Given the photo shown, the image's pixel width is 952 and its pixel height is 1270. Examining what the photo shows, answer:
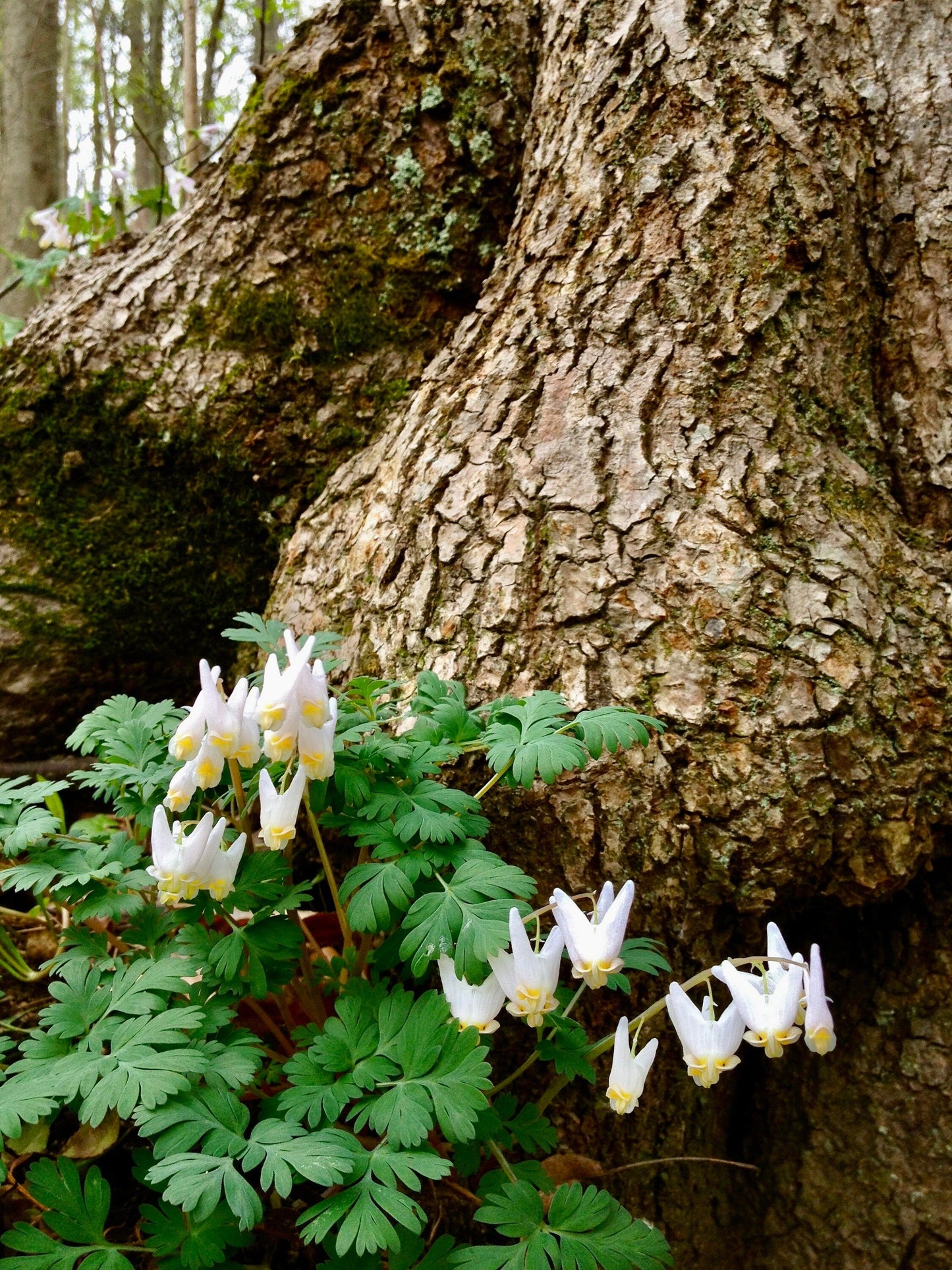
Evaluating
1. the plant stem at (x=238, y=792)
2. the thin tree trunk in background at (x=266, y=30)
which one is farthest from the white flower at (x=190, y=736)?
the thin tree trunk in background at (x=266, y=30)

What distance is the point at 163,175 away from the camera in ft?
15.7

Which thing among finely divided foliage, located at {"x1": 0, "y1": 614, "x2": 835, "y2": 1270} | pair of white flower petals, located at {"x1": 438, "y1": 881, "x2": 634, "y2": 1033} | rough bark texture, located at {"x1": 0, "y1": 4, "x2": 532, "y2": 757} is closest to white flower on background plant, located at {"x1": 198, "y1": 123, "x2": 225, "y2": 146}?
rough bark texture, located at {"x1": 0, "y1": 4, "x2": 532, "y2": 757}

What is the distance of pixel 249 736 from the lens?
5.28 feet

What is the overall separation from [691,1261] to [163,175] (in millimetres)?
5444

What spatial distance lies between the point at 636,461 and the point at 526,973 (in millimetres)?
1365

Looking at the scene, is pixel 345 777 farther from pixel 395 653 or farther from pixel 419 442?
pixel 419 442

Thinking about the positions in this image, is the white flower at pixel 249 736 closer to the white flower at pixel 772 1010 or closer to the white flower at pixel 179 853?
the white flower at pixel 179 853

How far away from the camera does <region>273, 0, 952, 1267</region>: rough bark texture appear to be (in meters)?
1.98

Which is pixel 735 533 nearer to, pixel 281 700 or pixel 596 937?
pixel 596 937

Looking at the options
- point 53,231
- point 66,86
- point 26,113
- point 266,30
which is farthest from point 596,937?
point 66,86

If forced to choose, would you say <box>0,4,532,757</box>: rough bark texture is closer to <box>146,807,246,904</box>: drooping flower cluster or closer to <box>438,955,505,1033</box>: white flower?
<box>146,807,246,904</box>: drooping flower cluster

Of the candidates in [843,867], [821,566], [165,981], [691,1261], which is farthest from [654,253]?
[691,1261]

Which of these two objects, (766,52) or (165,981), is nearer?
(165,981)

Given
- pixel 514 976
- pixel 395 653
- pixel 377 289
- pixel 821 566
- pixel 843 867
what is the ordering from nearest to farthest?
pixel 514 976 < pixel 843 867 < pixel 821 566 < pixel 395 653 < pixel 377 289
